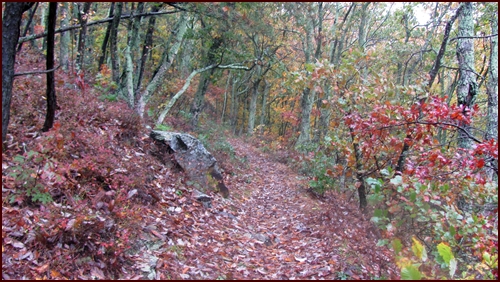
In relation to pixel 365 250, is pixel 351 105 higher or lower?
higher

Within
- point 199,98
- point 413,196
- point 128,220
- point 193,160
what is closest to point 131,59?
point 193,160

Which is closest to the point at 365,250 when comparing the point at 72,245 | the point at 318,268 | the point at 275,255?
the point at 318,268

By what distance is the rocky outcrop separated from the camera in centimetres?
777

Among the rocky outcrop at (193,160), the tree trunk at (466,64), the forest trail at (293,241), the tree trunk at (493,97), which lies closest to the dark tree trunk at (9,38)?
the forest trail at (293,241)

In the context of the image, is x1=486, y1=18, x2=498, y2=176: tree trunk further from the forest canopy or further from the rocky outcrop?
the rocky outcrop

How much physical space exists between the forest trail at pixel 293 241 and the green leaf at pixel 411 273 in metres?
1.63

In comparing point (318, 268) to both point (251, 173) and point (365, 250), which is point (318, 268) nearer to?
point (365, 250)

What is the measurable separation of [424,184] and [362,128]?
1730 mm

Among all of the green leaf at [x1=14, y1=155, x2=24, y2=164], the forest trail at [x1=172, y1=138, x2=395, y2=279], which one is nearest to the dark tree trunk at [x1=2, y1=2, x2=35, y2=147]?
the green leaf at [x1=14, y1=155, x2=24, y2=164]

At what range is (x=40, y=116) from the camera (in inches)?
240

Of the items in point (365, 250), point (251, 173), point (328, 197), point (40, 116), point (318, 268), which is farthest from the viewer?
point (251, 173)

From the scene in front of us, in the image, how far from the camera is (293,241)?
20.6ft

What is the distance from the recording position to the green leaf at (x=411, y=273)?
3121 mm

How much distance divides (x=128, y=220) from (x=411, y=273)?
380 cm
